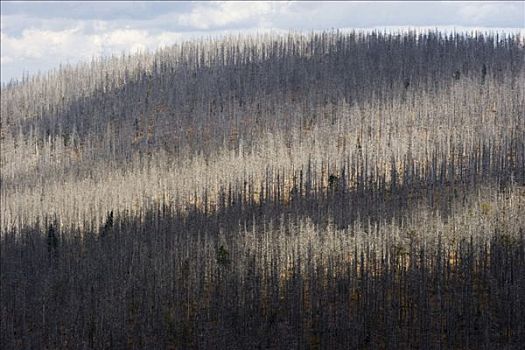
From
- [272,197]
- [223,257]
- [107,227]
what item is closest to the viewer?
[223,257]

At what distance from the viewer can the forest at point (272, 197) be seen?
2809 centimetres

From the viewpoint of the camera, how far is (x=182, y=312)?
30203mm

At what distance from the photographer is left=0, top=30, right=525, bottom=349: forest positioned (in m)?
28.1

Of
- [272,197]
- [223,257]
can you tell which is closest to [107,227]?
[272,197]

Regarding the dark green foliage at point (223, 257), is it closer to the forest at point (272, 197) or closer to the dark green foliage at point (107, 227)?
the forest at point (272, 197)

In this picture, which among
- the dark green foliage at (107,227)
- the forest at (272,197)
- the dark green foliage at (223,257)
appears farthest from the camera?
the dark green foliage at (107,227)

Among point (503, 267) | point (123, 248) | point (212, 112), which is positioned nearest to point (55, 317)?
point (123, 248)

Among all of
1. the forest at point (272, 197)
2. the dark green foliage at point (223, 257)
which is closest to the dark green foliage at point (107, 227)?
the forest at point (272, 197)

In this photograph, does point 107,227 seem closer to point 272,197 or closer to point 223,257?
point 272,197

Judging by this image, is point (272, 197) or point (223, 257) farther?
point (272, 197)

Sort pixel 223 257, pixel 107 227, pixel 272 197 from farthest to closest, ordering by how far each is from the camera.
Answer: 1. pixel 272 197
2. pixel 107 227
3. pixel 223 257

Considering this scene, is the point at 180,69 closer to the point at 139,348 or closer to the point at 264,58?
the point at 264,58

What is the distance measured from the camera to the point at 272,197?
46.0 metres

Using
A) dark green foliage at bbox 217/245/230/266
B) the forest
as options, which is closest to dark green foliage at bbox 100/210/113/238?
the forest
